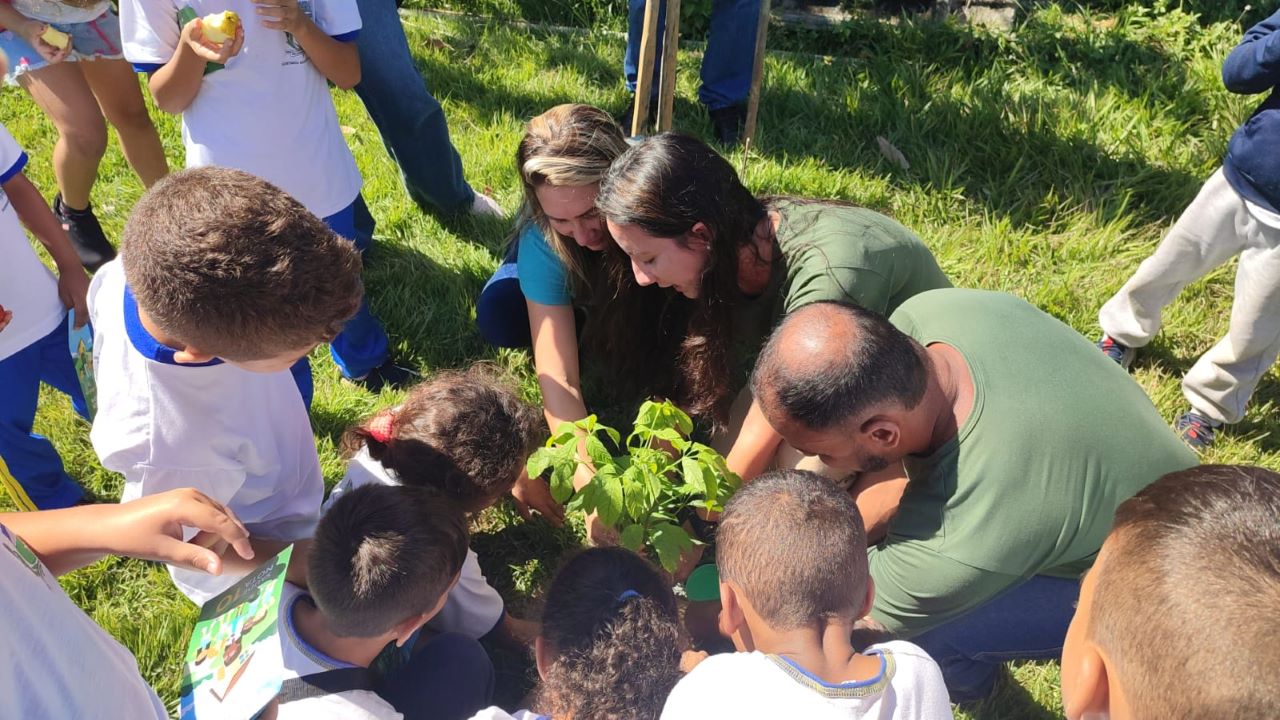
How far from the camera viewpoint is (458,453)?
2.30 meters

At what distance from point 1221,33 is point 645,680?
4746 millimetres

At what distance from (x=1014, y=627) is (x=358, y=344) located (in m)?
2.42

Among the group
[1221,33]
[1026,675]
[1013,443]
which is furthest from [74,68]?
[1221,33]

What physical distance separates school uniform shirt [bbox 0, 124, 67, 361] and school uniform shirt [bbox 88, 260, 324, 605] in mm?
516

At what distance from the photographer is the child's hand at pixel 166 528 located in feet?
5.09

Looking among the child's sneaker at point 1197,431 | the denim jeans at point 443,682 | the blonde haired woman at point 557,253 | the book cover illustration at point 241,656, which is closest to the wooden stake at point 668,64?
the blonde haired woman at point 557,253

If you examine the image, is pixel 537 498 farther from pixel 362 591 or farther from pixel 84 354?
pixel 84 354

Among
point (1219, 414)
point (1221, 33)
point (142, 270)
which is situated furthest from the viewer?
point (1221, 33)

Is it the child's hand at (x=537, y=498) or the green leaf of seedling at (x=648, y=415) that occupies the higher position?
the green leaf of seedling at (x=648, y=415)

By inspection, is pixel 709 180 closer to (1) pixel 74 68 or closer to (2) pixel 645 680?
(2) pixel 645 680

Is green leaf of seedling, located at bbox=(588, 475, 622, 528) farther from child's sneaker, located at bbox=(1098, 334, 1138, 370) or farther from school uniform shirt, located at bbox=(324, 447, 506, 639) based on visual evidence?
child's sneaker, located at bbox=(1098, 334, 1138, 370)

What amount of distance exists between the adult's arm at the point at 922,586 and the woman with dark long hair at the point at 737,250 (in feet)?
1.68

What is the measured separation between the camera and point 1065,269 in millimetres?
3713

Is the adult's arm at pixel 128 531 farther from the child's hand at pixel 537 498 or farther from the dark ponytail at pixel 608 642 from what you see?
the child's hand at pixel 537 498
